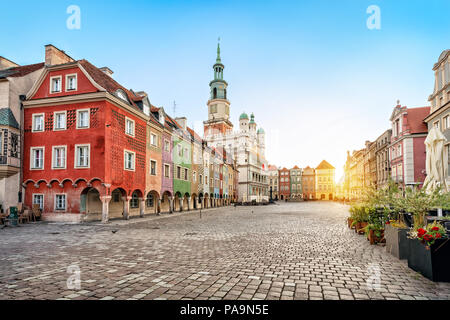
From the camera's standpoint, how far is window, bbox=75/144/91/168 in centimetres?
1945

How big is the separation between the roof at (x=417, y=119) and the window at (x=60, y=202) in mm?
38026

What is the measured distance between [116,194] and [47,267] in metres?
17.3

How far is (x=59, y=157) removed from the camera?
20.2 meters

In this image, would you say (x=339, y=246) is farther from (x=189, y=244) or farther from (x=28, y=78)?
(x=28, y=78)

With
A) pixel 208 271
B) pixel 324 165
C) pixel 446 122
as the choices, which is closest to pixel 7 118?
pixel 208 271

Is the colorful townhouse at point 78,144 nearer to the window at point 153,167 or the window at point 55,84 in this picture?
the window at point 55,84

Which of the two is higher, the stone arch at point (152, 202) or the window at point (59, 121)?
the window at point (59, 121)

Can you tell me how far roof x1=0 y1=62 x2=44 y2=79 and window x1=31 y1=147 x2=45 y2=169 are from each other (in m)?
6.38

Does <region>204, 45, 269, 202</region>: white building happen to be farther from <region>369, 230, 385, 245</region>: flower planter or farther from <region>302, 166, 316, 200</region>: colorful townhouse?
<region>369, 230, 385, 245</region>: flower planter

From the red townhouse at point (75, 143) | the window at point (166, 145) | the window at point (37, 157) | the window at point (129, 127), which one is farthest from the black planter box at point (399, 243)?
the window at point (166, 145)

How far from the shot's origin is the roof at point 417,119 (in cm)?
3412

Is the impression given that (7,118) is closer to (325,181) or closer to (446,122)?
(446,122)

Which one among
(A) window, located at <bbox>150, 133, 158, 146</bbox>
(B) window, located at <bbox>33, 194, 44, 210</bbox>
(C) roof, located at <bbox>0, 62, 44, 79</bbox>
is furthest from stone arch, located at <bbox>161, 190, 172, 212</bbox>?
(C) roof, located at <bbox>0, 62, 44, 79</bbox>
